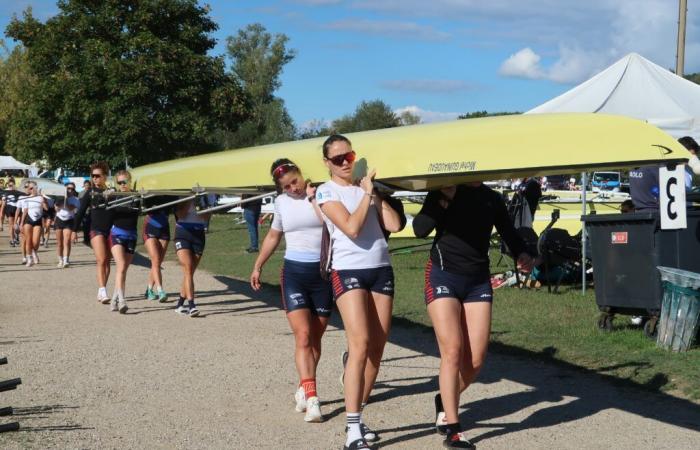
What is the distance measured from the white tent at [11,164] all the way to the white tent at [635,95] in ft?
178

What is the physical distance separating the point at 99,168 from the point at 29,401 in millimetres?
6558

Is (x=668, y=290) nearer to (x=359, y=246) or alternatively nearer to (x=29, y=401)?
(x=359, y=246)

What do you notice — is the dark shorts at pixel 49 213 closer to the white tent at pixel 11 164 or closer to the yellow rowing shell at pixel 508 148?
the yellow rowing shell at pixel 508 148

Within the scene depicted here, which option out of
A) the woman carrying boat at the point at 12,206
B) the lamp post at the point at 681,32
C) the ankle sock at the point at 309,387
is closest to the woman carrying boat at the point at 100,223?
the ankle sock at the point at 309,387

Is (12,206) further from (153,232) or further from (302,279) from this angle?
(302,279)

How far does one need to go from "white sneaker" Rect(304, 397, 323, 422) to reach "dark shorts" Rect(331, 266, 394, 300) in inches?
42.5

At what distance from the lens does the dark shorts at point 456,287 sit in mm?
6387

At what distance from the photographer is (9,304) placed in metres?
14.8

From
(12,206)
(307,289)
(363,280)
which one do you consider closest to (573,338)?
(307,289)

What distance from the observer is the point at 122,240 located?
44.5 ft

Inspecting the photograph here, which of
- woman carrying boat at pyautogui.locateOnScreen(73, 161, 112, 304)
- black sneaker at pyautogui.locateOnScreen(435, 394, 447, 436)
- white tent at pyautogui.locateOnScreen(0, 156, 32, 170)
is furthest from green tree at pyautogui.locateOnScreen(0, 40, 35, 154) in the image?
black sneaker at pyautogui.locateOnScreen(435, 394, 447, 436)

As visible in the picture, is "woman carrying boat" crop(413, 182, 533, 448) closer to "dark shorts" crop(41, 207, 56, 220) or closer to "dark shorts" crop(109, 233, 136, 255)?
"dark shorts" crop(109, 233, 136, 255)

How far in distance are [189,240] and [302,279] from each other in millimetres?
5671

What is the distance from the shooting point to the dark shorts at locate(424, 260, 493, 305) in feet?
21.0
